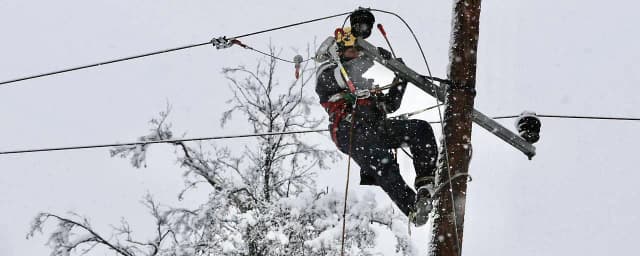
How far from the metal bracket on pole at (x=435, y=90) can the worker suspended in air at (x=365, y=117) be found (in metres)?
0.37

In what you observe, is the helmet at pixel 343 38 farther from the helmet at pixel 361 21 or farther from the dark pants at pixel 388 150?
the dark pants at pixel 388 150

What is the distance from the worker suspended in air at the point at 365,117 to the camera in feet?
16.4

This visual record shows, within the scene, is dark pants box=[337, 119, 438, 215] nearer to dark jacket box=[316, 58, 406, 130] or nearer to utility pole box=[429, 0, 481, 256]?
dark jacket box=[316, 58, 406, 130]

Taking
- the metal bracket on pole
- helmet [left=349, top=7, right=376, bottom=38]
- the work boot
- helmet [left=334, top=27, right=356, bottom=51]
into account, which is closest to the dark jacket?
helmet [left=334, top=27, right=356, bottom=51]

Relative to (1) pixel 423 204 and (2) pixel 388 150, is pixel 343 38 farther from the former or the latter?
(1) pixel 423 204

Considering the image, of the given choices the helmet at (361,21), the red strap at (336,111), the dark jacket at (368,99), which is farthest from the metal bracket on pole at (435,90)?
the red strap at (336,111)

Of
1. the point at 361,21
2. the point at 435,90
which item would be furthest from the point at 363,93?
the point at 435,90

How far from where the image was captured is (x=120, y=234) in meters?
14.3

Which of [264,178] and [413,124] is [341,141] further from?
[264,178]

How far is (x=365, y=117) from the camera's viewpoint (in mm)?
5340

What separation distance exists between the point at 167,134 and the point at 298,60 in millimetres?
8809

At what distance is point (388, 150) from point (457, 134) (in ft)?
4.87

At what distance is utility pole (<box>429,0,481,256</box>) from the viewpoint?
357 cm

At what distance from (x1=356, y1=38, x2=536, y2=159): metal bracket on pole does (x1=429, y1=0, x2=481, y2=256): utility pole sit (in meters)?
0.35
